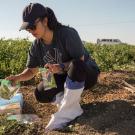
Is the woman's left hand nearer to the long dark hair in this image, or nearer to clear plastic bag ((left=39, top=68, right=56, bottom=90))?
clear plastic bag ((left=39, top=68, right=56, bottom=90))

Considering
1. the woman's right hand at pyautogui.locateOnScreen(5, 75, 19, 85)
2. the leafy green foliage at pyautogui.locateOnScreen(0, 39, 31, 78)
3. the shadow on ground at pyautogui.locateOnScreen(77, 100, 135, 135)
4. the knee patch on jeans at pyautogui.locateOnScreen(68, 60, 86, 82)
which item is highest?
the knee patch on jeans at pyautogui.locateOnScreen(68, 60, 86, 82)

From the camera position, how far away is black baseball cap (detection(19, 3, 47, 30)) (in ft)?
12.6

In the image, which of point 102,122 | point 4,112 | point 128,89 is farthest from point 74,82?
point 128,89

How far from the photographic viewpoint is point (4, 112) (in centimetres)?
464

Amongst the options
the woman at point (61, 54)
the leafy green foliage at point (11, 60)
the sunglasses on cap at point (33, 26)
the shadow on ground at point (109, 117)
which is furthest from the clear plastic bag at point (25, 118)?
the leafy green foliage at point (11, 60)

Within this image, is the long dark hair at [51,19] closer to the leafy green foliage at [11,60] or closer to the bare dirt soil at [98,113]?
the bare dirt soil at [98,113]

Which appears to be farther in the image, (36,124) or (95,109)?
(95,109)

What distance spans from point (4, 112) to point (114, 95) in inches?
50.6

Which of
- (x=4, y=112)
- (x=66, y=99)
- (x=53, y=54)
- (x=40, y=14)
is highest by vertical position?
(x=40, y=14)

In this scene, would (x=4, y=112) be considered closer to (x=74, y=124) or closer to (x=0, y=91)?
(x=0, y=91)

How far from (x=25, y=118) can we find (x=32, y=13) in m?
1.14

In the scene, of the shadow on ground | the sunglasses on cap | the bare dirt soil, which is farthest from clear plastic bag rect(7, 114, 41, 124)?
Result: the sunglasses on cap

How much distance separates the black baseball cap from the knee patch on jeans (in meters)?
0.52

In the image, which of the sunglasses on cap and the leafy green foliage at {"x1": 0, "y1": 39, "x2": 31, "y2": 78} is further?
the leafy green foliage at {"x1": 0, "y1": 39, "x2": 31, "y2": 78}
